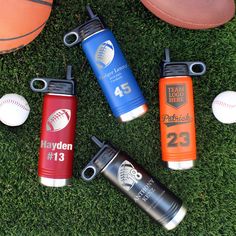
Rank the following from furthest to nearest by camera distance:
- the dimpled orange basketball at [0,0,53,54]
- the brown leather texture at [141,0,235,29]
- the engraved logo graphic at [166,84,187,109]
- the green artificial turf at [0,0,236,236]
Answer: the green artificial turf at [0,0,236,236] → the engraved logo graphic at [166,84,187,109] → the brown leather texture at [141,0,235,29] → the dimpled orange basketball at [0,0,53,54]

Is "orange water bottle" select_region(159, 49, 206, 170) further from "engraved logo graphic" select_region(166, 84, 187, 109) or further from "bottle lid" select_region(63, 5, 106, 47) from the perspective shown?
"bottle lid" select_region(63, 5, 106, 47)

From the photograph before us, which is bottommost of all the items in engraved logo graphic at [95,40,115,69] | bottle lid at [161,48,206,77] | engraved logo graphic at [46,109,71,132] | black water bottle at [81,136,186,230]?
black water bottle at [81,136,186,230]

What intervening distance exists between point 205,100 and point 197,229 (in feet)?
2.67

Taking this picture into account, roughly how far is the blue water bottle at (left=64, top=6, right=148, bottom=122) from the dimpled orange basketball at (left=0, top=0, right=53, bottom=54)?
0.28m

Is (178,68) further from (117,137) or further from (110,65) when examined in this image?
(117,137)

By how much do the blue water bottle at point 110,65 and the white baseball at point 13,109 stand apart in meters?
0.49

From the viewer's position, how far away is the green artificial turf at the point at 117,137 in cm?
270

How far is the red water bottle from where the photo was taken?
8.20ft

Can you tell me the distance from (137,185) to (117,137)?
1.18 ft

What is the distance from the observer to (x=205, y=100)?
271 cm

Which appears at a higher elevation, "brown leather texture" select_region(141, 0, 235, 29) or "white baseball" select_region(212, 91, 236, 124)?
"brown leather texture" select_region(141, 0, 235, 29)

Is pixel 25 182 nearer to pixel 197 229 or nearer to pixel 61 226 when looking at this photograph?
pixel 61 226

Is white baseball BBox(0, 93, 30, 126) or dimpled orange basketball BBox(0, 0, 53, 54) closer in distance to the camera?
dimpled orange basketball BBox(0, 0, 53, 54)

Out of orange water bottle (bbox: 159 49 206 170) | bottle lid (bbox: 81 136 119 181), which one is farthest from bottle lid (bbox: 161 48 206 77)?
bottle lid (bbox: 81 136 119 181)
